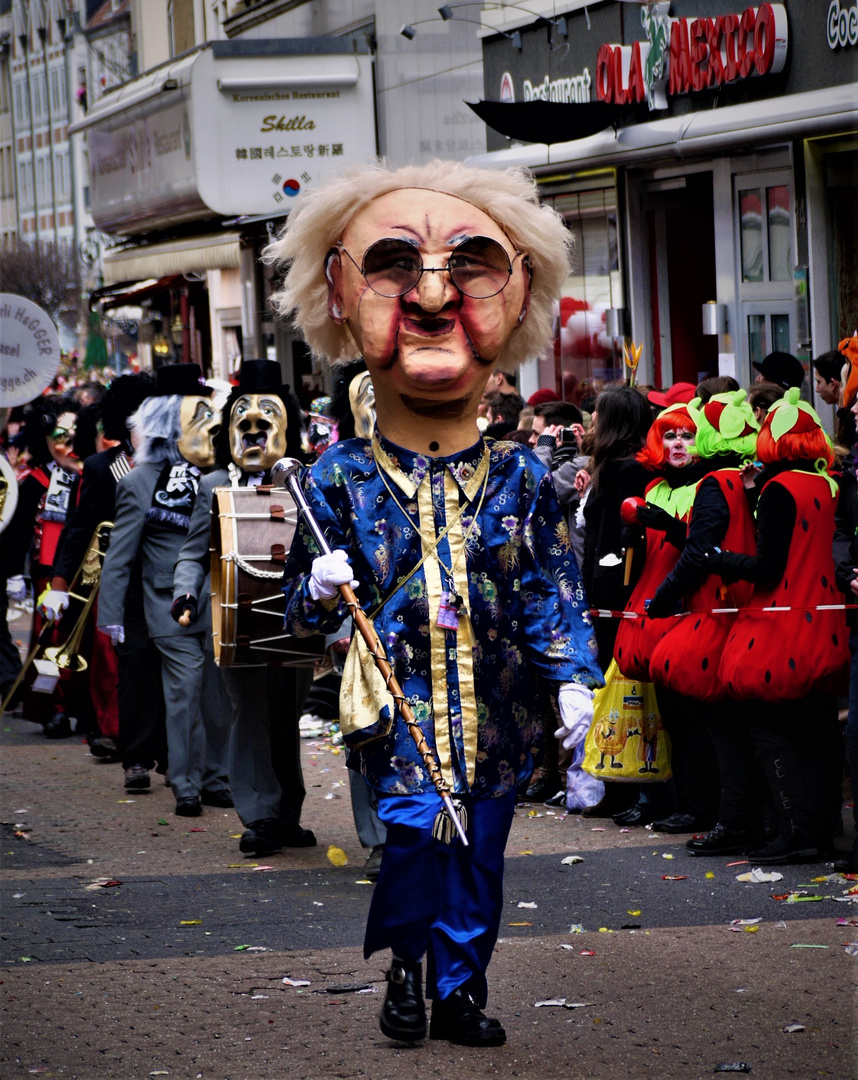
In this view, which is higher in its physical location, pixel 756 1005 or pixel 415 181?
pixel 415 181

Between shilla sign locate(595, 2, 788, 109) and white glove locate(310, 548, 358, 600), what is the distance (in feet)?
27.4

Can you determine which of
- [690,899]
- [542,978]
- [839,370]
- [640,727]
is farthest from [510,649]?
[839,370]

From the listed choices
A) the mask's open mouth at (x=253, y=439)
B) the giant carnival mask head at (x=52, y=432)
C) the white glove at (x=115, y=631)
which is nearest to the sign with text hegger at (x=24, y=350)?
the white glove at (x=115, y=631)

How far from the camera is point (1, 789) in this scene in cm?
935

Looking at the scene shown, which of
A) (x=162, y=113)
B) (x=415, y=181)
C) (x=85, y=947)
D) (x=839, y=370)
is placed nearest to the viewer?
(x=415, y=181)

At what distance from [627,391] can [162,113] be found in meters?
16.5

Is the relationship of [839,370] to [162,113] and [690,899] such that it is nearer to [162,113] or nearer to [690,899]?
[690,899]

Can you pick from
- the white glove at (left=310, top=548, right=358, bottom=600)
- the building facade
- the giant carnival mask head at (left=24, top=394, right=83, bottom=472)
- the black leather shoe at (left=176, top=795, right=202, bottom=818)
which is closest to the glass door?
the building facade

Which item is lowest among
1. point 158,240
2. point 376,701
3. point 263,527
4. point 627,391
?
point 376,701

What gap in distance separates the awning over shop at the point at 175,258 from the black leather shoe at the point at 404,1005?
19437 millimetres

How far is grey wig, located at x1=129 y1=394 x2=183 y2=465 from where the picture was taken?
8.59 m

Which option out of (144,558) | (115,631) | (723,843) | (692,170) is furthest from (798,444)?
(692,170)

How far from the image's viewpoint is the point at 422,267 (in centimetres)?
517

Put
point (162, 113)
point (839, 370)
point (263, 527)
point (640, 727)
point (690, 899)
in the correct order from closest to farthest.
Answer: point (690, 899) → point (263, 527) → point (640, 727) → point (839, 370) → point (162, 113)
